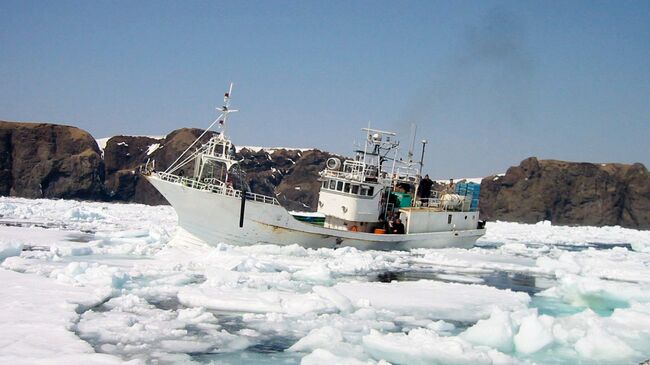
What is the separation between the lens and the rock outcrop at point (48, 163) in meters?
87.6

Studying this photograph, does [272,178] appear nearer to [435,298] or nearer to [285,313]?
[435,298]

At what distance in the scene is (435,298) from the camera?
1513 cm

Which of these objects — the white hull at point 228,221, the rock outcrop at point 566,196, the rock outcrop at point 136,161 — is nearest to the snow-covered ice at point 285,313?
the white hull at point 228,221

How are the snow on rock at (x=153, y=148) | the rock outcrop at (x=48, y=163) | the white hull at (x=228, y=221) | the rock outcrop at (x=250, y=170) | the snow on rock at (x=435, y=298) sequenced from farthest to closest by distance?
the snow on rock at (x=153, y=148)
the rock outcrop at (x=250, y=170)
the rock outcrop at (x=48, y=163)
the white hull at (x=228, y=221)
the snow on rock at (x=435, y=298)

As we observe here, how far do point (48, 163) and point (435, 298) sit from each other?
8743 cm

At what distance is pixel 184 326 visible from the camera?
420 inches

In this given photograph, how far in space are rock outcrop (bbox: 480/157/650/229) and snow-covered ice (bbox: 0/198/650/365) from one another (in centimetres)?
8490

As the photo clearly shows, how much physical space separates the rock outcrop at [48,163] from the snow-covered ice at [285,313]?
73334 mm

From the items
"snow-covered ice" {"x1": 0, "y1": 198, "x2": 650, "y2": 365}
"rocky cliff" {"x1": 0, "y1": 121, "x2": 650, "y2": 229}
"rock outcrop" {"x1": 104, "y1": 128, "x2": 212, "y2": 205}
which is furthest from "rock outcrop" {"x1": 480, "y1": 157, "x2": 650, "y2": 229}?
"snow-covered ice" {"x1": 0, "y1": 198, "x2": 650, "y2": 365}

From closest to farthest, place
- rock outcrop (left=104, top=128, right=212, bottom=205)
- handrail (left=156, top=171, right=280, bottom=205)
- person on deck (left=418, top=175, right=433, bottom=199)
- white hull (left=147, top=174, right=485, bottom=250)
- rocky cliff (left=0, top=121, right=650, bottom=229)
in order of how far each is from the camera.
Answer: white hull (left=147, top=174, right=485, bottom=250) → handrail (left=156, top=171, right=280, bottom=205) → person on deck (left=418, top=175, right=433, bottom=199) → rocky cliff (left=0, top=121, right=650, bottom=229) → rock outcrop (left=104, top=128, right=212, bottom=205)

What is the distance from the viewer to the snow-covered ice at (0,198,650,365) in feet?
30.6

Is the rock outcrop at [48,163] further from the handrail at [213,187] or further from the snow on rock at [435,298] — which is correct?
the snow on rock at [435,298]

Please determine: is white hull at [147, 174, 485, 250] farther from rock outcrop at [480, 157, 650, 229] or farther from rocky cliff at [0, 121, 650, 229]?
rock outcrop at [480, 157, 650, 229]

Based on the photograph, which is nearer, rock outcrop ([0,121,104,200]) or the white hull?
the white hull
